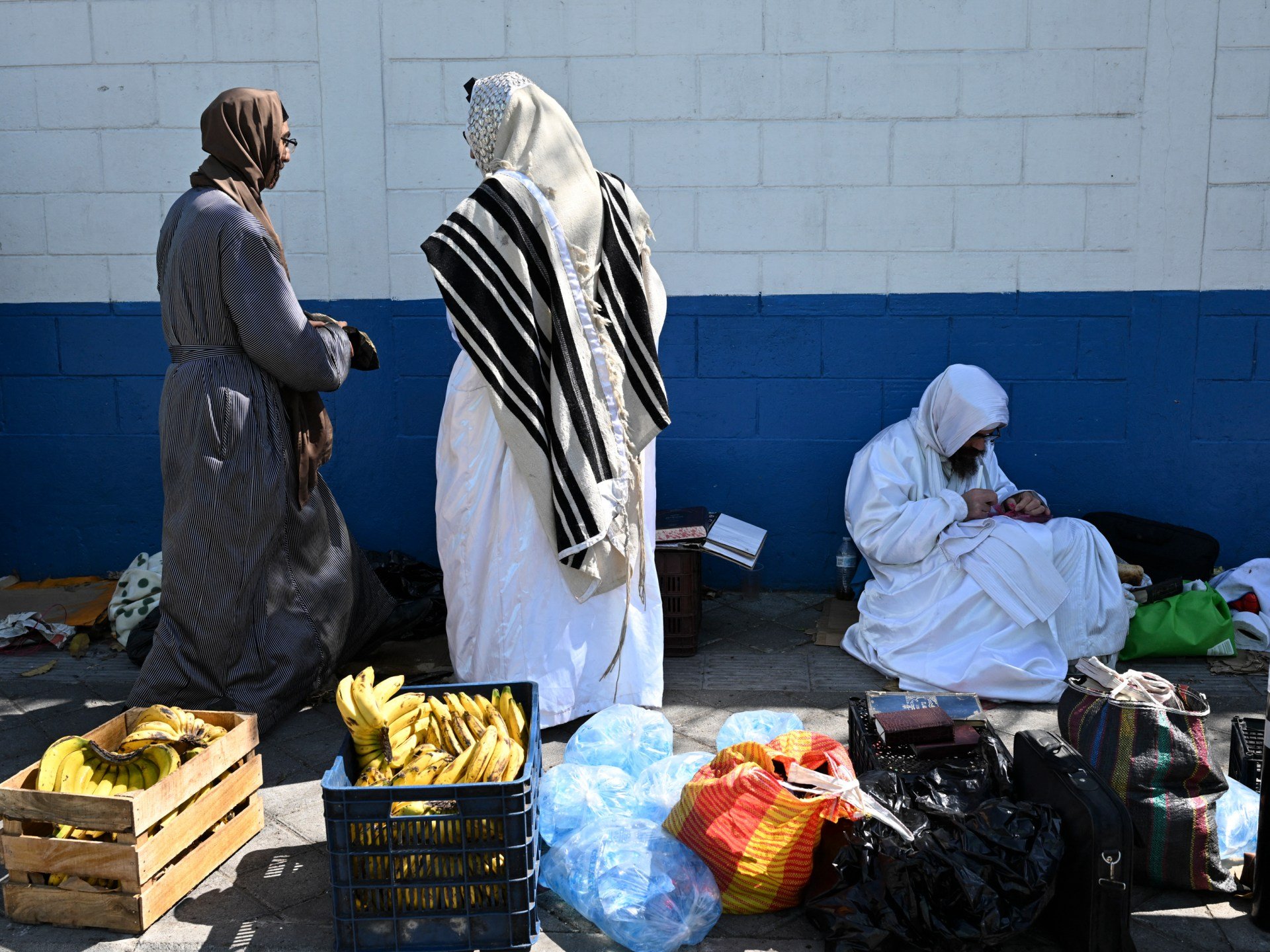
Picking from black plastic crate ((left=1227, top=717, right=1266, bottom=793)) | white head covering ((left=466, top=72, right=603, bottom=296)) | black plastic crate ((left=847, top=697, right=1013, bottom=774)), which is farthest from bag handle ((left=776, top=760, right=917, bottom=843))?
white head covering ((left=466, top=72, right=603, bottom=296))

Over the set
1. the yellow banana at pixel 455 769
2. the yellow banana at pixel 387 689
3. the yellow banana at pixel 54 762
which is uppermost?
the yellow banana at pixel 387 689

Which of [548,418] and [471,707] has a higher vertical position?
[548,418]

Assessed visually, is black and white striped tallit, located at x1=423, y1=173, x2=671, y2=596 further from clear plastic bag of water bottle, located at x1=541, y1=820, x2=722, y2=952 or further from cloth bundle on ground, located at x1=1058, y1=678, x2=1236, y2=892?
cloth bundle on ground, located at x1=1058, y1=678, x2=1236, y2=892

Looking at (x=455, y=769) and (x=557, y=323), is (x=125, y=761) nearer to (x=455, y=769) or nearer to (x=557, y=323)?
(x=455, y=769)

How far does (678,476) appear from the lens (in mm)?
5180

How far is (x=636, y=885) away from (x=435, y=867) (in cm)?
46

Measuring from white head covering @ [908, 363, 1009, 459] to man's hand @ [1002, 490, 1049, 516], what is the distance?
0.30m

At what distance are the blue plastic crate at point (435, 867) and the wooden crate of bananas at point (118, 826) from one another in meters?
0.46

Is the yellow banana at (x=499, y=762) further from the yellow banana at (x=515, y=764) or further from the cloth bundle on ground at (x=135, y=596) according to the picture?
the cloth bundle on ground at (x=135, y=596)

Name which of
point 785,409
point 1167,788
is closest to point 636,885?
point 1167,788

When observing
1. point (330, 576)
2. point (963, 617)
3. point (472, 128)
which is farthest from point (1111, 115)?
point (330, 576)

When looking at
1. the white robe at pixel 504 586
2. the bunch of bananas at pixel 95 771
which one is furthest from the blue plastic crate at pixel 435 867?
the white robe at pixel 504 586

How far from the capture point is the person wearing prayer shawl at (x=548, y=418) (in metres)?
3.40

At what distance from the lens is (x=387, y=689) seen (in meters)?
2.92
